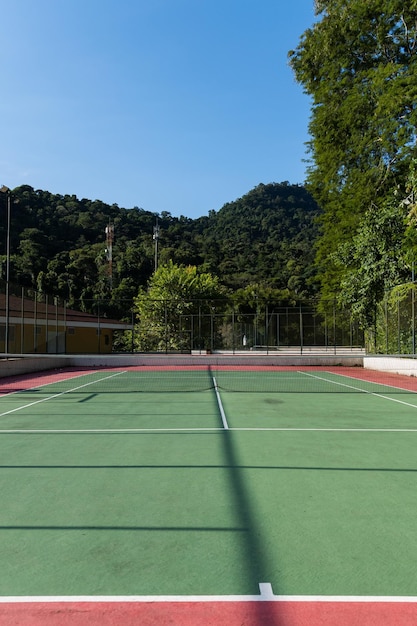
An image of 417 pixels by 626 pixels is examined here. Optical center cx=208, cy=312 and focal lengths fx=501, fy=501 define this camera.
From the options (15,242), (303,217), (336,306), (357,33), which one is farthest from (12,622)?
(303,217)

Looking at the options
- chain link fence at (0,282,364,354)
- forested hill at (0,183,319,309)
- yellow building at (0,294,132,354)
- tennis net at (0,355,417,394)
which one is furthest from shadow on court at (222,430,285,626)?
forested hill at (0,183,319,309)

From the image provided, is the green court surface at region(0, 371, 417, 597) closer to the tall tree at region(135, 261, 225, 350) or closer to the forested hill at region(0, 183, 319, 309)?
the tall tree at region(135, 261, 225, 350)

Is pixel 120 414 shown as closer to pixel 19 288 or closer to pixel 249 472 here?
pixel 249 472

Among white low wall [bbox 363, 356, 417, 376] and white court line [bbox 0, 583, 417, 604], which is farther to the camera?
white low wall [bbox 363, 356, 417, 376]

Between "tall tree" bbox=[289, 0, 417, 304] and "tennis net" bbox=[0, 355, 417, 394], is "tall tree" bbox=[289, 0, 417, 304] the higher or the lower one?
the higher one

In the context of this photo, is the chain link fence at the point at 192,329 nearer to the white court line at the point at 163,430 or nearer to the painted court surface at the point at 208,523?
the white court line at the point at 163,430

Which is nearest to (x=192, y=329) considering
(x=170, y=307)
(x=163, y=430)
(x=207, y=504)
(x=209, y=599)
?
(x=170, y=307)

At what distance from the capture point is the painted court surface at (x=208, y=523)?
290 centimetres

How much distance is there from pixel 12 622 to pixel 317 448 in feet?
16.3

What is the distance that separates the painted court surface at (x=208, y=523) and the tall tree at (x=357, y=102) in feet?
65.3

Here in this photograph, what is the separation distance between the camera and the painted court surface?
114 inches

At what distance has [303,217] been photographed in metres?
101

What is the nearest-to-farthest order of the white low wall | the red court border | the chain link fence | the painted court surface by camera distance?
the red court border < the painted court surface < the white low wall < the chain link fence

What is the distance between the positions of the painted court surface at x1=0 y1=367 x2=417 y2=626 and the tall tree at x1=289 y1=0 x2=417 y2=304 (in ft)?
65.3
